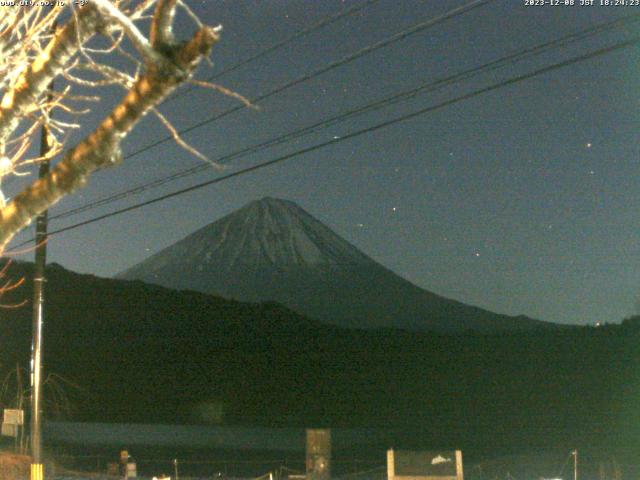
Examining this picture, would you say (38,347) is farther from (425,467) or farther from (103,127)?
(103,127)

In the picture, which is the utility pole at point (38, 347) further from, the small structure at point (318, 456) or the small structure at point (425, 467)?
the small structure at point (318, 456)

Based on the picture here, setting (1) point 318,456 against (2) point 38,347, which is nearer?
(2) point 38,347

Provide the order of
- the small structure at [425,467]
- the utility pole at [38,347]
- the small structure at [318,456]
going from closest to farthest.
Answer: the small structure at [425,467] < the utility pole at [38,347] < the small structure at [318,456]

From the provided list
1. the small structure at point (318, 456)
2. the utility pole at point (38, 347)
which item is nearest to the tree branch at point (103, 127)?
the utility pole at point (38, 347)

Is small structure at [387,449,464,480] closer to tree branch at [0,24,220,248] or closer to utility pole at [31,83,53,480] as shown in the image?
utility pole at [31,83,53,480]

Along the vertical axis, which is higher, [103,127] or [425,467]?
[103,127]

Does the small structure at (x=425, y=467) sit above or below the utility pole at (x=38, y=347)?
below

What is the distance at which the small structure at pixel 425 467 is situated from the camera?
1755 cm

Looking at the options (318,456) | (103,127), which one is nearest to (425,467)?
(318,456)

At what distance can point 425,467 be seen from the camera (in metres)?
17.6

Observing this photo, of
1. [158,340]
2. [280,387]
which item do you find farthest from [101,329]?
[280,387]

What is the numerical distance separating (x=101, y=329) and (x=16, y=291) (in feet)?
63.7

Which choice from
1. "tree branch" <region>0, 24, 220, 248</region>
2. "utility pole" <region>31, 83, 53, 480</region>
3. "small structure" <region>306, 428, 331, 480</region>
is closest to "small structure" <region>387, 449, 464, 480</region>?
"utility pole" <region>31, 83, 53, 480</region>

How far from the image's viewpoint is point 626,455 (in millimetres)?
53531
